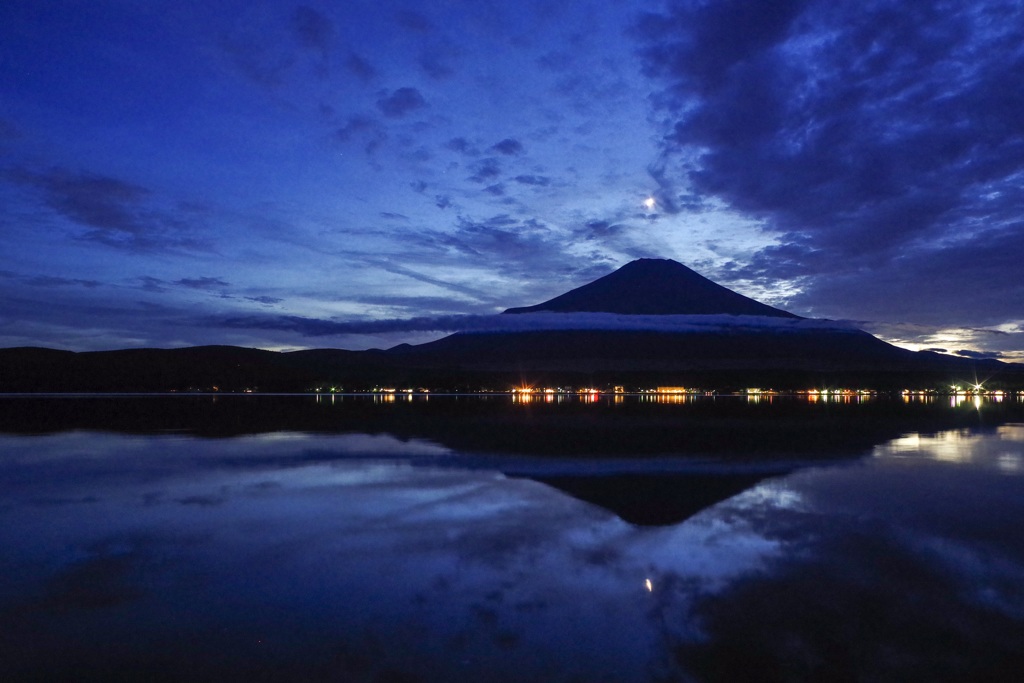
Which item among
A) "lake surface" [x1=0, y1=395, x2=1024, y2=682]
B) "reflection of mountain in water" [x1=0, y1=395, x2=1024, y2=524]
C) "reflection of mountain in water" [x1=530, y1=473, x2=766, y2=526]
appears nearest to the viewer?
"lake surface" [x1=0, y1=395, x2=1024, y2=682]

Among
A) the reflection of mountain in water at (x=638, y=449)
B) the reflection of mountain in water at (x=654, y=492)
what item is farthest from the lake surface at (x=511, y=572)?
the reflection of mountain in water at (x=638, y=449)

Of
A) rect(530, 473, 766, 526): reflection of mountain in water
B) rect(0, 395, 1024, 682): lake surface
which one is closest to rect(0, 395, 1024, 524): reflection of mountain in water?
rect(530, 473, 766, 526): reflection of mountain in water

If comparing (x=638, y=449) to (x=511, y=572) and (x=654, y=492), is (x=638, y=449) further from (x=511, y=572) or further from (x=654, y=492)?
(x=511, y=572)

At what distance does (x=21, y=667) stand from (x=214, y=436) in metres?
24.7

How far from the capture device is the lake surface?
6.18 metres

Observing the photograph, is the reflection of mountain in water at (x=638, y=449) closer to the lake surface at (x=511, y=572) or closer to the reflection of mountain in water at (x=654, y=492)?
the reflection of mountain in water at (x=654, y=492)

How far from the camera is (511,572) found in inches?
349

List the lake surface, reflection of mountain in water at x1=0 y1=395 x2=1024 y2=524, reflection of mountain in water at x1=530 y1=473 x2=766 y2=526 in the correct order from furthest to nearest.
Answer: reflection of mountain in water at x1=0 y1=395 x2=1024 y2=524, reflection of mountain in water at x1=530 y1=473 x2=766 y2=526, the lake surface

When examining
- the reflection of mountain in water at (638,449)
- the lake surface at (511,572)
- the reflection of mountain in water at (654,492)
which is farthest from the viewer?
the reflection of mountain in water at (638,449)

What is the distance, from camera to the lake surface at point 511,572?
20.3 feet

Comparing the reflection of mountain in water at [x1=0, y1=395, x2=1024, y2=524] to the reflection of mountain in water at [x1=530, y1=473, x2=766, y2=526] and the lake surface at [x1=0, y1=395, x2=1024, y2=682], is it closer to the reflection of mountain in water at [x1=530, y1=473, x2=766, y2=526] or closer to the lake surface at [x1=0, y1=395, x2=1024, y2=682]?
the reflection of mountain in water at [x1=530, y1=473, x2=766, y2=526]

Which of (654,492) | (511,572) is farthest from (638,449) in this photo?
(511,572)

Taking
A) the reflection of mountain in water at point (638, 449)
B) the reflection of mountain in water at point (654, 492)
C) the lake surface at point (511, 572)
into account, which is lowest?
the lake surface at point (511, 572)

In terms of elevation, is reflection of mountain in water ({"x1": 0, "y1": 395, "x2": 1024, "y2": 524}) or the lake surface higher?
reflection of mountain in water ({"x1": 0, "y1": 395, "x2": 1024, "y2": 524})
